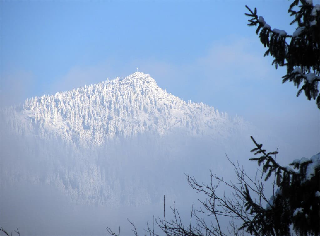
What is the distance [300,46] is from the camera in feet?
17.8

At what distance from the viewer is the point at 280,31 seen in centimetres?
552

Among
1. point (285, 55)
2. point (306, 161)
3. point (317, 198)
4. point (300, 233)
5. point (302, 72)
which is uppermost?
point (285, 55)

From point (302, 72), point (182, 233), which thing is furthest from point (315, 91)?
point (182, 233)

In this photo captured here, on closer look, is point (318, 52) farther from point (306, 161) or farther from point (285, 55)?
point (306, 161)

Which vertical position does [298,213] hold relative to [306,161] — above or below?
below

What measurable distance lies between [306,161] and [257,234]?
157cm

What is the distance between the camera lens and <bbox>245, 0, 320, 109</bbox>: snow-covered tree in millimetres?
5137

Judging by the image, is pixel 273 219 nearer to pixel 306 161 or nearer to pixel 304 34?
pixel 306 161

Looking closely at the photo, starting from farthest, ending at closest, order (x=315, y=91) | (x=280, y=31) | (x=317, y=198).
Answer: (x=280, y=31), (x=315, y=91), (x=317, y=198)

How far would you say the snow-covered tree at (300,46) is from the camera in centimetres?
514

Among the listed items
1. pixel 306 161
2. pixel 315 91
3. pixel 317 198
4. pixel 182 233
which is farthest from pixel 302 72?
pixel 182 233

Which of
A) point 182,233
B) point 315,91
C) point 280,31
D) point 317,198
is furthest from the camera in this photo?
point 182,233

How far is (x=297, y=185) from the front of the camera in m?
4.83

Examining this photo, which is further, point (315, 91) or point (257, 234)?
point (257, 234)
